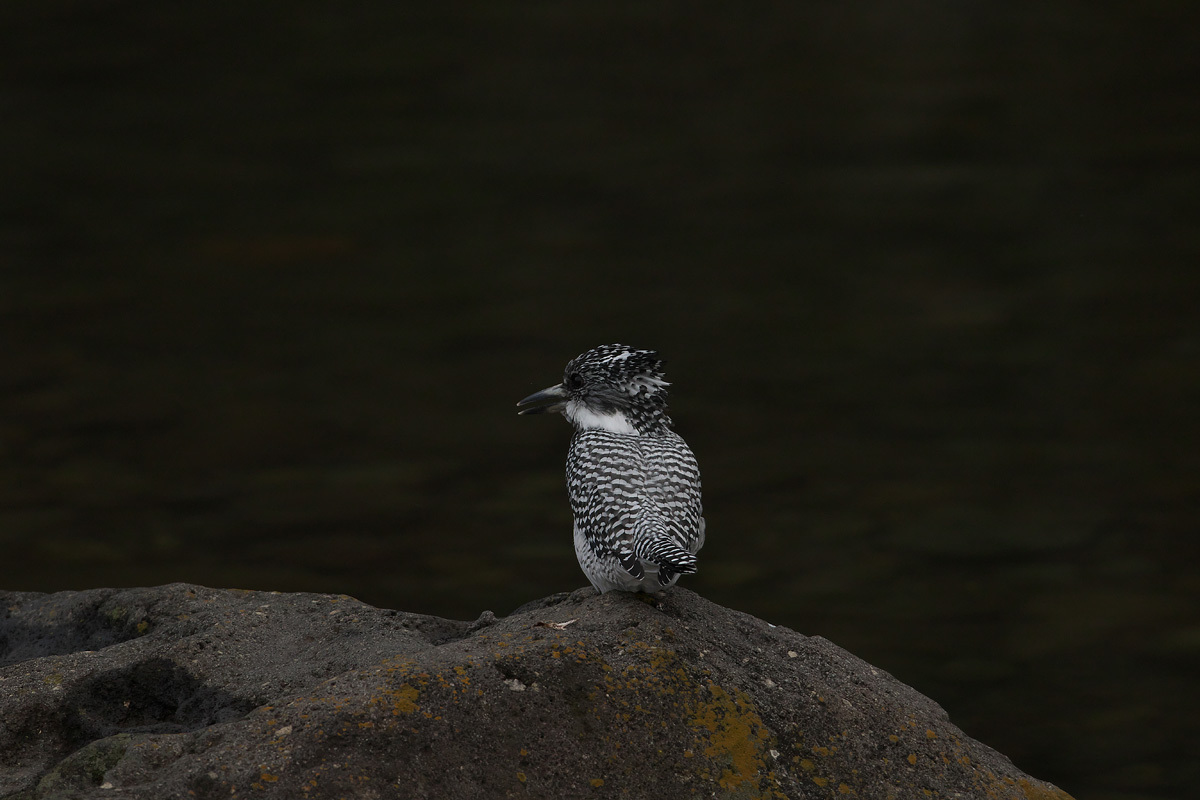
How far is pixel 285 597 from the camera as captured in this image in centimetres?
450

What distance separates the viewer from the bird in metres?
3.67

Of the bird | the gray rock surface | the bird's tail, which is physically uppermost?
the bird

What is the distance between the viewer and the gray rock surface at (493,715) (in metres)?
3.02

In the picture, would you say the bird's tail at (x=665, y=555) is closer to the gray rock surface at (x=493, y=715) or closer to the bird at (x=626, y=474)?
the bird at (x=626, y=474)

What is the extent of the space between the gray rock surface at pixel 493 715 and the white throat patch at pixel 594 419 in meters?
0.73

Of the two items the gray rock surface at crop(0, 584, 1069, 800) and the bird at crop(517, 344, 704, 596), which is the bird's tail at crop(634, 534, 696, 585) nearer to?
the bird at crop(517, 344, 704, 596)

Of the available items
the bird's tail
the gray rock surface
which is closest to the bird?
the bird's tail

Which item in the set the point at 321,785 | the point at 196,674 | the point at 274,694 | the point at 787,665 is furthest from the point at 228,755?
the point at 787,665

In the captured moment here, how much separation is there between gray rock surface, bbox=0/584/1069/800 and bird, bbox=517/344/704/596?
0.56ft

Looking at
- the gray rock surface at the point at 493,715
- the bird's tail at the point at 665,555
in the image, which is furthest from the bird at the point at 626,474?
the gray rock surface at the point at 493,715

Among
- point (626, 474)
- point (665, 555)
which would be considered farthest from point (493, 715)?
point (626, 474)

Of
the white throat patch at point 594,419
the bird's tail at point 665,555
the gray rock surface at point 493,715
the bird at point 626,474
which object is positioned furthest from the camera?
the white throat patch at point 594,419

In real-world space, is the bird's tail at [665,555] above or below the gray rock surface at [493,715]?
above

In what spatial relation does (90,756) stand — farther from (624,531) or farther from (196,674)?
(624,531)
